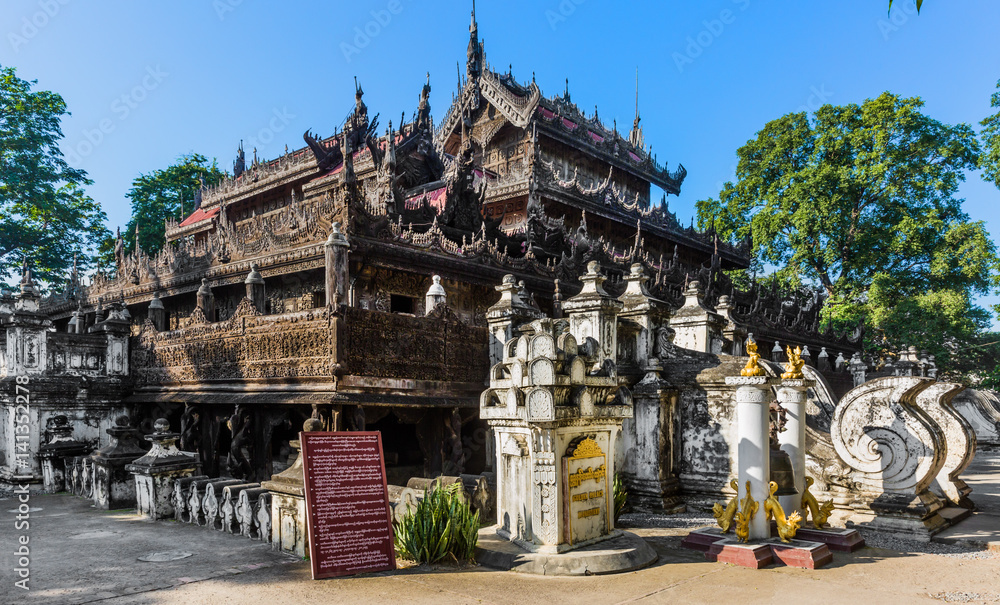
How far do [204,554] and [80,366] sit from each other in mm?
9017

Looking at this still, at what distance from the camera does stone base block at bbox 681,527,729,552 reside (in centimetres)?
753

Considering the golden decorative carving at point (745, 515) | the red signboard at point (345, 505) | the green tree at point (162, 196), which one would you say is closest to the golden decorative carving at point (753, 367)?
the golden decorative carving at point (745, 515)

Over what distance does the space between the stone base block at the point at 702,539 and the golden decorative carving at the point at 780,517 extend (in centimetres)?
58

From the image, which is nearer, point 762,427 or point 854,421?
point 762,427

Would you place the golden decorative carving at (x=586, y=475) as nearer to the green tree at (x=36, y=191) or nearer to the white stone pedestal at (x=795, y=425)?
the white stone pedestal at (x=795, y=425)

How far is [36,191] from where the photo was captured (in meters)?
31.2

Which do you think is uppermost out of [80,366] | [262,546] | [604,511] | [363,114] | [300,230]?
[363,114]

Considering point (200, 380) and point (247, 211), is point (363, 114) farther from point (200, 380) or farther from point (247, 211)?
point (200, 380)

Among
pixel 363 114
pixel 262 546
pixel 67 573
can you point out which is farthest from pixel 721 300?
pixel 363 114

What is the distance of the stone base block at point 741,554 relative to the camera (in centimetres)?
694

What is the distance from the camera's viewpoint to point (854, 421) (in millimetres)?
9383

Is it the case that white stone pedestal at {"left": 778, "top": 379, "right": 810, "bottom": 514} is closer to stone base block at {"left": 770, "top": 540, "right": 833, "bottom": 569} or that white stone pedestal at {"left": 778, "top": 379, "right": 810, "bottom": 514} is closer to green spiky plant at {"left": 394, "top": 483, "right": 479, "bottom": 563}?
stone base block at {"left": 770, "top": 540, "right": 833, "bottom": 569}

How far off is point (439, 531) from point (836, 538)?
4.60 meters

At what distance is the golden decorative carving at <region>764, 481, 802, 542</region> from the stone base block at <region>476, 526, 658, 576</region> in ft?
4.43
